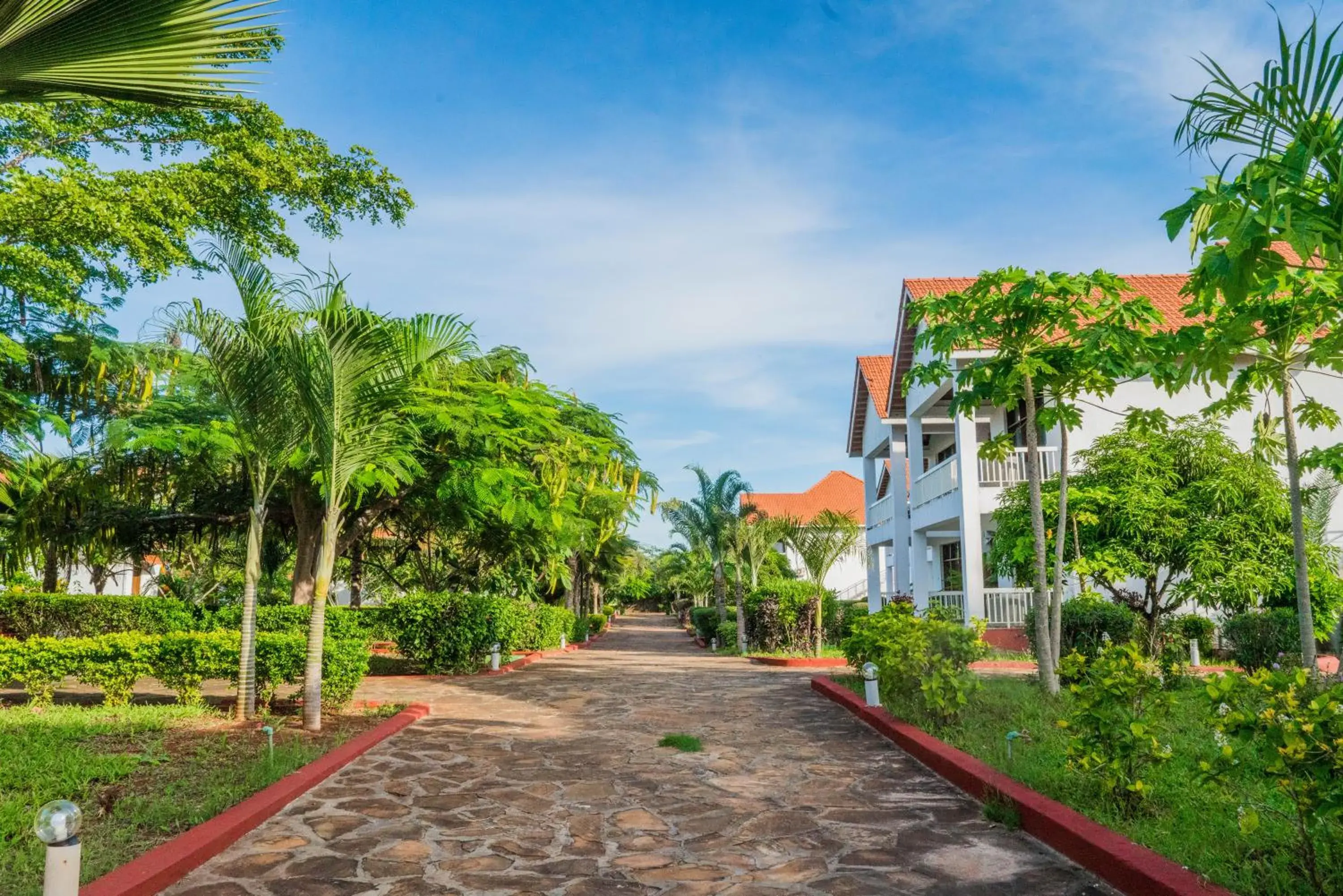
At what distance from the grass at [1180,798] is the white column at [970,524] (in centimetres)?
1017

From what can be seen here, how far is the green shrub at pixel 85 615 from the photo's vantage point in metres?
16.7

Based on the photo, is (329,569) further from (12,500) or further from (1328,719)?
(12,500)

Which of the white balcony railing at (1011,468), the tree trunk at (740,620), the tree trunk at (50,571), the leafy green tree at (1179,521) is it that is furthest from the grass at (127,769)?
the tree trunk at (740,620)

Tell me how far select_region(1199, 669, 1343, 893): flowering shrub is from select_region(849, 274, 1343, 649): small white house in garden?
423 inches

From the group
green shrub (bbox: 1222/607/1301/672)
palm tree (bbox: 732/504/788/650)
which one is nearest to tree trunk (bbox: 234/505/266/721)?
green shrub (bbox: 1222/607/1301/672)

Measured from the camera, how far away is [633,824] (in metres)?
6.21

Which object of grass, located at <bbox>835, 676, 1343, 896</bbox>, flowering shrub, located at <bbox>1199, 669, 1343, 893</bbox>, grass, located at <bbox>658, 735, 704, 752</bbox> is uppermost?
flowering shrub, located at <bbox>1199, 669, 1343, 893</bbox>

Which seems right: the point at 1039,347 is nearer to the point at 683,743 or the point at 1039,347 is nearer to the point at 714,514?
the point at 683,743

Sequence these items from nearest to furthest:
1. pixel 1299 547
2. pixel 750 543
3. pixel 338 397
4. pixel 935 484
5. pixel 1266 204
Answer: pixel 1266 204 < pixel 1299 547 < pixel 338 397 < pixel 935 484 < pixel 750 543

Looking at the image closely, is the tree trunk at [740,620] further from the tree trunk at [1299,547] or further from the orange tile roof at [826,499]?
the orange tile roof at [826,499]

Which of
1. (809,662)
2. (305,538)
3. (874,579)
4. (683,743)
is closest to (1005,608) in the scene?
(809,662)

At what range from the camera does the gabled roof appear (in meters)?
27.9

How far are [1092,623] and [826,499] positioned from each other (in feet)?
149

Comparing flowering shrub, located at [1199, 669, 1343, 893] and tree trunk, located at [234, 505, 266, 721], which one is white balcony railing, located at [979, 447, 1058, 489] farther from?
flowering shrub, located at [1199, 669, 1343, 893]
